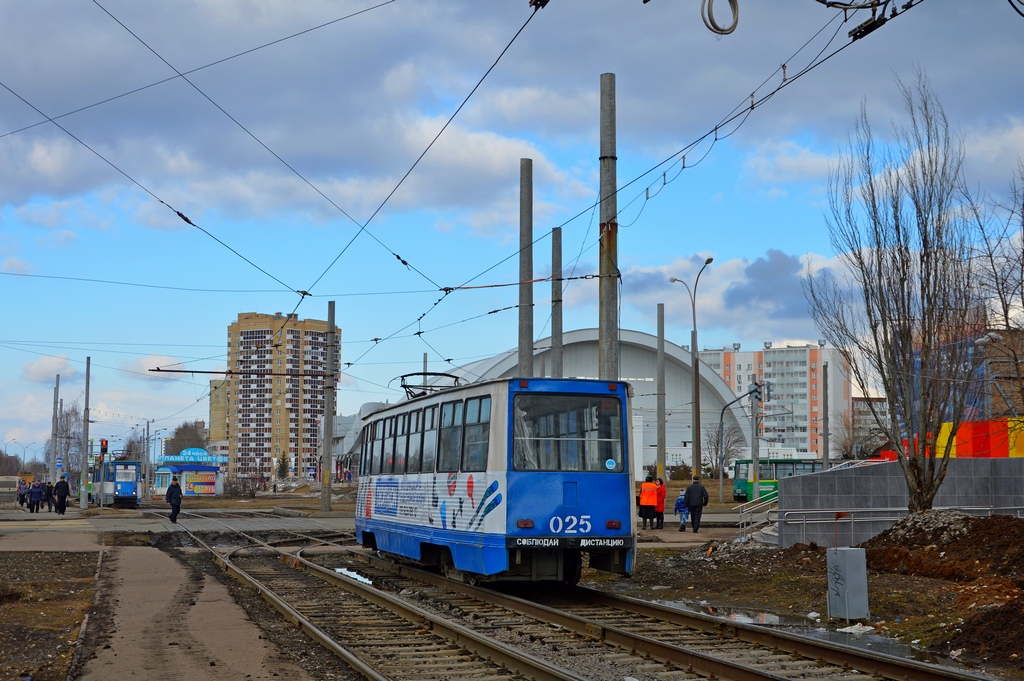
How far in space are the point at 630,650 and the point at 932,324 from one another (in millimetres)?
12776

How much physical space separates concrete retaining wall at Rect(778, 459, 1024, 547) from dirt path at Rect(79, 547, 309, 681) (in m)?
15.0

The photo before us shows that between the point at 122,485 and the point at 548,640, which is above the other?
the point at 122,485

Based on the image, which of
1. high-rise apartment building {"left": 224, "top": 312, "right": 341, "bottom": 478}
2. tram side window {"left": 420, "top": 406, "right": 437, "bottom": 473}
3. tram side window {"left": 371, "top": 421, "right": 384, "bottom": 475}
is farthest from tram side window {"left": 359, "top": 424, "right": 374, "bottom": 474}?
high-rise apartment building {"left": 224, "top": 312, "right": 341, "bottom": 478}

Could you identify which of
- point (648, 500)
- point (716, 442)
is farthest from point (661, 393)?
point (716, 442)

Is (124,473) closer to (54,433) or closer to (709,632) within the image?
(54,433)

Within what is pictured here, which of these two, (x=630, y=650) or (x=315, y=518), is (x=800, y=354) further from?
(x=630, y=650)

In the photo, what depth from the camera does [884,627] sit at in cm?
1166

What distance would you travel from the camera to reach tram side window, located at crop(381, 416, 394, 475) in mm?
19094

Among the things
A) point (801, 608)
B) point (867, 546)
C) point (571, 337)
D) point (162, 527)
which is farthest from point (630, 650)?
point (571, 337)

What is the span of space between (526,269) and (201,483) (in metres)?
59.7

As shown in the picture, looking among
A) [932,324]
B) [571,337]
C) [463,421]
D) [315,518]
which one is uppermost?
[571,337]

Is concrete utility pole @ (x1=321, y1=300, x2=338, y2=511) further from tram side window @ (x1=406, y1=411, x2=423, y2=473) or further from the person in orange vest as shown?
tram side window @ (x1=406, y1=411, x2=423, y2=473)

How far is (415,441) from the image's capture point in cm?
1750

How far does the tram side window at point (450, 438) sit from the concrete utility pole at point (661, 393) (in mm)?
15139
